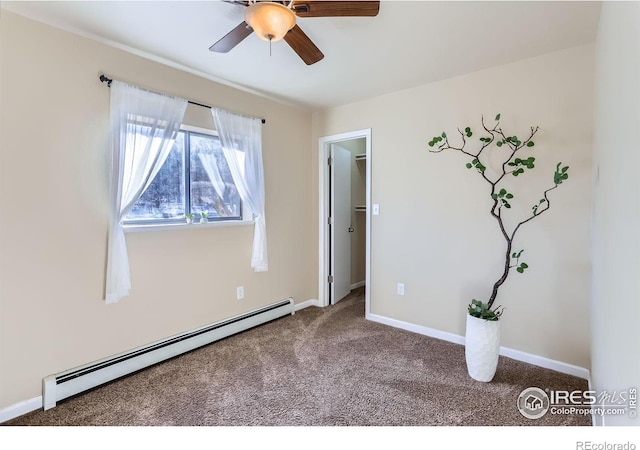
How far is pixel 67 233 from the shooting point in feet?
6.66

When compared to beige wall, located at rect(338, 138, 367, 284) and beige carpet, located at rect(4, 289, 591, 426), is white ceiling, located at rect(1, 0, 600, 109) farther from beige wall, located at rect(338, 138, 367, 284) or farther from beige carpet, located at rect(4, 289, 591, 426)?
beige carpet, located at rect(4, 289, 591, 426)

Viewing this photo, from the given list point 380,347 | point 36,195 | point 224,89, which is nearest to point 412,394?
point 380,347

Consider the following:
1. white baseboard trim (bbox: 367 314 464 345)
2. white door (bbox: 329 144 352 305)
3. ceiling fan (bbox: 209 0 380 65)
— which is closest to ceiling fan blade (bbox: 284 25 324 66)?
ceiling fan (bbox: 209 0 380 65)

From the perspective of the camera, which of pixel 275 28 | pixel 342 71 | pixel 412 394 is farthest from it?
pixel 342 71

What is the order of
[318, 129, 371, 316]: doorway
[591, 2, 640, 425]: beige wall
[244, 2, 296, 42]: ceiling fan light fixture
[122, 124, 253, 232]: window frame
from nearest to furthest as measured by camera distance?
[591, 2, 640, 425]: beige wall → [244, 2, 296, 42]: ceiling fan light fixture → [122, 124, 253, 232]: window frame → [318, 129, 371, 316]: doorway

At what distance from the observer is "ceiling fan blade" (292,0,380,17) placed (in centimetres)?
146

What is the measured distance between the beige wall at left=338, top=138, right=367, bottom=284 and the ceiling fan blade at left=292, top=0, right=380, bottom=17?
2.87 metres

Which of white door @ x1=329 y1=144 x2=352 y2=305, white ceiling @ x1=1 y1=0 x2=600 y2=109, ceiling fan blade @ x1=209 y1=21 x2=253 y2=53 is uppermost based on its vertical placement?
white ceiling @ x1=1 y1=0 x2=600 y2=109

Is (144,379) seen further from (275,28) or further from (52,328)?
(275,28)

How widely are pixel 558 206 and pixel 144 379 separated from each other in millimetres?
3324

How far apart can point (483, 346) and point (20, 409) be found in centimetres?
297

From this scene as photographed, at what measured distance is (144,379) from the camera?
88.3 inches

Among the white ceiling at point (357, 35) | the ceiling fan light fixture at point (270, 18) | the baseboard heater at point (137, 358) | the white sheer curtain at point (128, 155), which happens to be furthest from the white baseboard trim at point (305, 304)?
the ceiling fan light fixture at point (270, 18)

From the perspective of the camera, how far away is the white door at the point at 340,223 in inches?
154
